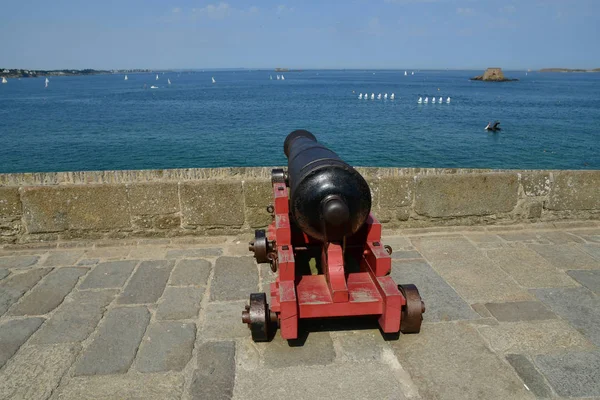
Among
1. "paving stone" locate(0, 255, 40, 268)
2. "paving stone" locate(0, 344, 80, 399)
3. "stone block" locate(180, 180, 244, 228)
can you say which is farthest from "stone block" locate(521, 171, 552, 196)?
"paving stone" locate(0, 255, 40, 268)

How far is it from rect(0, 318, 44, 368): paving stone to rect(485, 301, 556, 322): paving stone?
133 inches

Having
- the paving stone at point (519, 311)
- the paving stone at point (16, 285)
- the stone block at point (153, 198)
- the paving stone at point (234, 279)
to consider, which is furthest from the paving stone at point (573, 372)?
the paving stone at point (16, 285)

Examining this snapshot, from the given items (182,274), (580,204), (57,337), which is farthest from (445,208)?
(57,337)

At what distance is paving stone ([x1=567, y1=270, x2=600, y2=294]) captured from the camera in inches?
144

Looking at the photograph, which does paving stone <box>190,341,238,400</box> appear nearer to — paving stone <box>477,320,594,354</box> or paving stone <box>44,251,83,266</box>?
paving stone <box>477,320,594,354</box>

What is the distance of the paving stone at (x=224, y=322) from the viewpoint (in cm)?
306

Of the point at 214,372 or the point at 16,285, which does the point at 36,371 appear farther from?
the point at 16,285

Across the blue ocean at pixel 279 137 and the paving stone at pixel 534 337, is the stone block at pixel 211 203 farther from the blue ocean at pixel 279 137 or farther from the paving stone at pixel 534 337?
the blue ocean at pixel 279 137

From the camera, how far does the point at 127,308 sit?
3.42m

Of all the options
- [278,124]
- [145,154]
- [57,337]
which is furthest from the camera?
[278,124]

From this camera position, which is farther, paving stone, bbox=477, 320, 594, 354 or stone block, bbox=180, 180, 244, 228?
stone block, bbox=180, 180, 244, 228

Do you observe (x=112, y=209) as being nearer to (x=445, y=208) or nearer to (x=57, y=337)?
(x=57, y=337)

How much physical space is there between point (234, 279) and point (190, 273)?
0.45 metres

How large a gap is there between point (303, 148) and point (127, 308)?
78.4 inches
